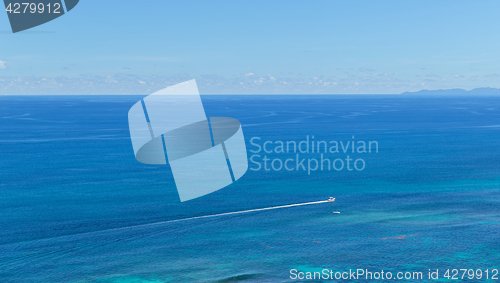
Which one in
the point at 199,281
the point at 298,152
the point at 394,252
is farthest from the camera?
Result: the point at 298,152

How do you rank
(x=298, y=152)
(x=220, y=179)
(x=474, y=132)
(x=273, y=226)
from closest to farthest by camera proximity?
(x=273, y=226)
(x=220, y=179)
(x=298, y=152)
(x=474, y=132)

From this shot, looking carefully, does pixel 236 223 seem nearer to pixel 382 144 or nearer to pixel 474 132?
pixel 382 144

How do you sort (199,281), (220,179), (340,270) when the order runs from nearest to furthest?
(199,281) < (340,270) < (220,179)

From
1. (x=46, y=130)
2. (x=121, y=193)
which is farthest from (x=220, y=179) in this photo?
(x=46, y=130)

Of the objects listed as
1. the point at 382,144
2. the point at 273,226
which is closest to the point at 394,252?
the point at 273,226

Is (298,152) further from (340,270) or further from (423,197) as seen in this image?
(340,270)

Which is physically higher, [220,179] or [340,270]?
[340,270]

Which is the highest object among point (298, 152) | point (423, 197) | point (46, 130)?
point (423, 197)

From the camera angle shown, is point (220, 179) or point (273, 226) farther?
point (220, 179)

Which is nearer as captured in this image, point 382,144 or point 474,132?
point 382,144
